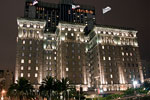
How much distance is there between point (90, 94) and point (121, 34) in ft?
165

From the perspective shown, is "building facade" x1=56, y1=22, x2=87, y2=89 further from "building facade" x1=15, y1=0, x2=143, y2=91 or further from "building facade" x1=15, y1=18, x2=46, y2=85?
"building facade" x1=15, y1=18, x2=46, y2=85

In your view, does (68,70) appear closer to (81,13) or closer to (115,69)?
(115,69)

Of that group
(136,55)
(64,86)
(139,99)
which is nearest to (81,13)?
(136,55)

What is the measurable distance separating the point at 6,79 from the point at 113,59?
215 ft

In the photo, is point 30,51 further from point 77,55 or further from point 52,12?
point 52,12

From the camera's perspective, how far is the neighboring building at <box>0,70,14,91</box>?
98812 mm

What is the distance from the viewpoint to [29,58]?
348ft

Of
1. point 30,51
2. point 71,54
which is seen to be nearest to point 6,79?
point 30,51

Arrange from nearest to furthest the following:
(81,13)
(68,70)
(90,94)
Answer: (90,94), (68,70), (81,13)

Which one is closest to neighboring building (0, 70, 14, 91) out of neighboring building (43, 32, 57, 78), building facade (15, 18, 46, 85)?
building facade (15, 18, 46, 85)

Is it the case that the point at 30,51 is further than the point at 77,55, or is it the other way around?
the point at 77,55

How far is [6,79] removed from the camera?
101 m

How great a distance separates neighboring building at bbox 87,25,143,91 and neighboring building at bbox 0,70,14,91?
167 feet

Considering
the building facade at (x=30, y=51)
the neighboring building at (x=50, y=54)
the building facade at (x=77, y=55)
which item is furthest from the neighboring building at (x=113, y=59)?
the building facade at (x=30, y=51)
